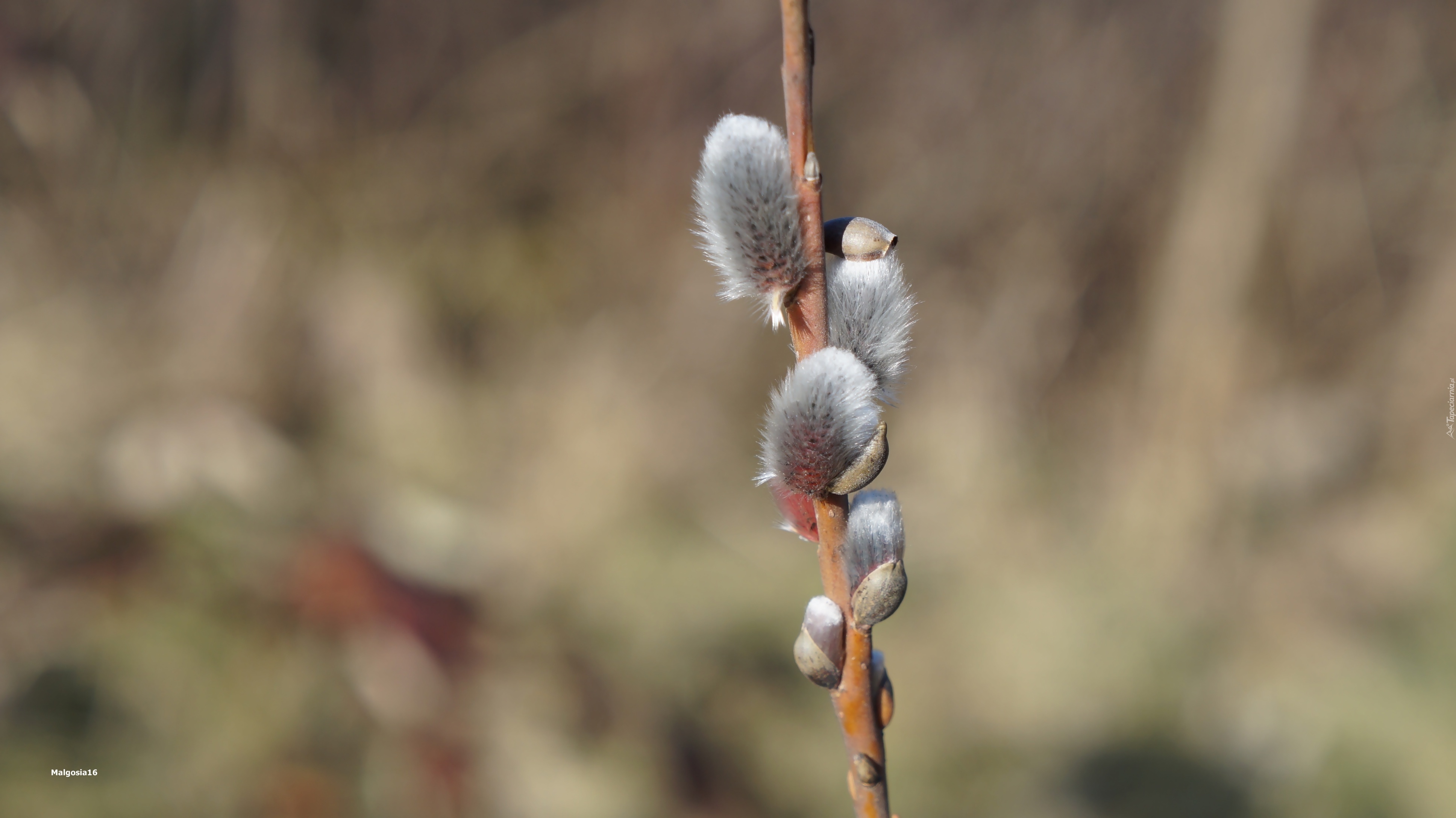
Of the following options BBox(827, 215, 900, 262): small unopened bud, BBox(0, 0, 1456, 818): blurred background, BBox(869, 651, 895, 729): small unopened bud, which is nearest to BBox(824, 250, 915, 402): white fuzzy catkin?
BBox(827, 215, 900, 262): small unopened bud

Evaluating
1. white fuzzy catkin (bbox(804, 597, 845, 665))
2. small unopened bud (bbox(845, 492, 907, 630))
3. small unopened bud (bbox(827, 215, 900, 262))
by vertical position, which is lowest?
white fuzzy catkin (bbox(804, 597, 845, 665))

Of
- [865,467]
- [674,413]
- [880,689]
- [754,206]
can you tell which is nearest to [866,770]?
[880,689]

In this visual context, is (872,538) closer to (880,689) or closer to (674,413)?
(880,689)

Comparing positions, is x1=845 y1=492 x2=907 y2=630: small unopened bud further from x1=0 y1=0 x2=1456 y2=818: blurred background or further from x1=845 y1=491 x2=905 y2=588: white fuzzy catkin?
x1=0 y1=0 x2=1456 y2=818: blurred background

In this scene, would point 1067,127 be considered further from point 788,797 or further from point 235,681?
point 235,681

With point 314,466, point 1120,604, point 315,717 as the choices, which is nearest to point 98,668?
point 315,717

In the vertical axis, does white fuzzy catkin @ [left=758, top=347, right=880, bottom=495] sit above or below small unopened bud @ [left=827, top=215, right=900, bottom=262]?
below
